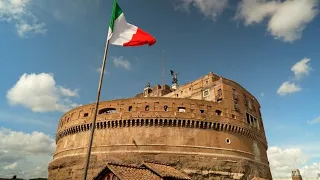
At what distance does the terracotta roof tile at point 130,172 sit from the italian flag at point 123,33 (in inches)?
281

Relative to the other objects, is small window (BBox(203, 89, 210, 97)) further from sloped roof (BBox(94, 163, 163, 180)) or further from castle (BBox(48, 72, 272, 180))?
sloped roof (BBox(94, 163, 163, 180))

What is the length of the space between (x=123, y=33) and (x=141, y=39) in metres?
0.73

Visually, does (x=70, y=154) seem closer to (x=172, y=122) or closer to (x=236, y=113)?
(x=172, y=122)

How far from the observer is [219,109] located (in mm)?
29203

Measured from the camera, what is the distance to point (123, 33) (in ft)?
33.5

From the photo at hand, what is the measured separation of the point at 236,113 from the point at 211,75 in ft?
18.6

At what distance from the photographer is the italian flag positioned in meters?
10.1

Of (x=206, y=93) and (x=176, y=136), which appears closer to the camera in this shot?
(x=176, y=136)

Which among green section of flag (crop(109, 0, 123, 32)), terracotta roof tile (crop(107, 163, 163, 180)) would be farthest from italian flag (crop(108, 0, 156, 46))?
terracotta roof tile (crop(107, 163, 163, 180))

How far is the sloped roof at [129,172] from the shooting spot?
13977 millimetres

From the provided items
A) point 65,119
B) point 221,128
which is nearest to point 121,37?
point 221,128

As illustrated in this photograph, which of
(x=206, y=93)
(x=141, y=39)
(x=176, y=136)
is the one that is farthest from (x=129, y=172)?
(x=206, y=93)

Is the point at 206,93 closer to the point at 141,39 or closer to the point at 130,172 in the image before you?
the point at 130,172

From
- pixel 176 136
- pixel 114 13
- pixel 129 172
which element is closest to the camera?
pixel 114 13
